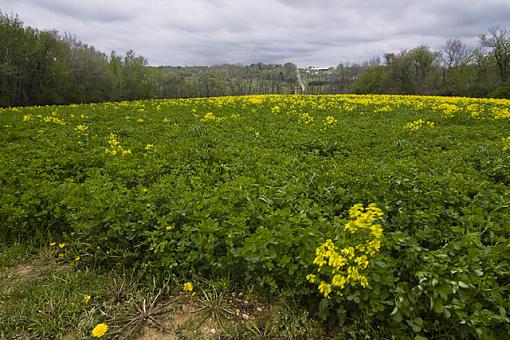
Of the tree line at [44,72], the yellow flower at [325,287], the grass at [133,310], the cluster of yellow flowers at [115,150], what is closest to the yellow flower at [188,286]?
the grass at [133,310]

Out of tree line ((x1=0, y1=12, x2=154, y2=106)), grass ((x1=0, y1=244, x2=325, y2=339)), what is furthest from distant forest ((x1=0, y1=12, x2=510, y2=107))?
grass ((x1=0, y1=244, x2=325, y2=339))

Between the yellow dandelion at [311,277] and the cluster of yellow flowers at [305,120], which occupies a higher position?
the cluster of yellow flowers at [305,120]

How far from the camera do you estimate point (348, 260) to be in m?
2.52

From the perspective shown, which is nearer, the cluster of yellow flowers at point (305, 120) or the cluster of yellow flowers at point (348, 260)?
the cluster of yellow flowers at point (348, 260)

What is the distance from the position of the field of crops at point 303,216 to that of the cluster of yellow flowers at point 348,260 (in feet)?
0.05

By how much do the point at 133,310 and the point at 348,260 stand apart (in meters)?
2.16

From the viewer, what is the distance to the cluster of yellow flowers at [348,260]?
94.4 inches

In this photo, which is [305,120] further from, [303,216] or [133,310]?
[133,310]

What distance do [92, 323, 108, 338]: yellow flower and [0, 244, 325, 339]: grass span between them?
10 centimetres

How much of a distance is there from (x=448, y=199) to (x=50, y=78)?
153 ft

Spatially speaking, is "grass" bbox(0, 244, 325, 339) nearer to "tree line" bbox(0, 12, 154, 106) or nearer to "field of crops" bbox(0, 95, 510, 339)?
"field of crops" bbox(0, 95, 510, 339)

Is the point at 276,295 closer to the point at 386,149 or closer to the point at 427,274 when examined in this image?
the point at 427,274

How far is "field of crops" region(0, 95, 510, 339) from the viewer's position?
240 cm

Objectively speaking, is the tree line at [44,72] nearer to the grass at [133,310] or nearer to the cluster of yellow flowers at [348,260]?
the grass at [133,310]
